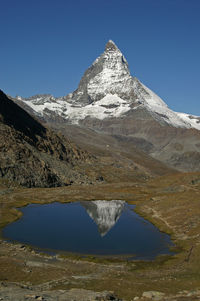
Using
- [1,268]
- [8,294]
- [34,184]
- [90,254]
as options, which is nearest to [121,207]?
[34,184]

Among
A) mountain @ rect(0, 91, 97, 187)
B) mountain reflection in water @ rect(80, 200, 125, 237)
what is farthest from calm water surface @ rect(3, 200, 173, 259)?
mountain @ rect(0, 91, 97, 187)

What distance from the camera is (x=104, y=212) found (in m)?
104

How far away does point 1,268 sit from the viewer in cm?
4272

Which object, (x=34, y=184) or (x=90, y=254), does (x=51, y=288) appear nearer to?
(x=90, y=254)

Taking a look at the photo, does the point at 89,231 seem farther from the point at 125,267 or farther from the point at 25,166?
the point at 25,166

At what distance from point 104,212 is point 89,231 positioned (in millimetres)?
26994

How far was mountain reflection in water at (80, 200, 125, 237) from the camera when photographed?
278ft

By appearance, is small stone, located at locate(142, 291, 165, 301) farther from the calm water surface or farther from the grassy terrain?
the calm water surface

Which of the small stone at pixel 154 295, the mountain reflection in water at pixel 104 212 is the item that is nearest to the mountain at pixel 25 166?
the mountain reflection in water at pixel 104 212

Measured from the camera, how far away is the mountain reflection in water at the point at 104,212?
3334 inches

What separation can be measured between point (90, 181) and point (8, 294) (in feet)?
486

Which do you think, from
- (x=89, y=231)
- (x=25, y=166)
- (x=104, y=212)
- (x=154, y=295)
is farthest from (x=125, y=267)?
(x=25, y=166)

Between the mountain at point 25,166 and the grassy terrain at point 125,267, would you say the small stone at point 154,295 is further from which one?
the mountain at point 25,166

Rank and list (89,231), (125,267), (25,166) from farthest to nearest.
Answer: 1. (25,166)
2. (89,231)
3. (125,267)
